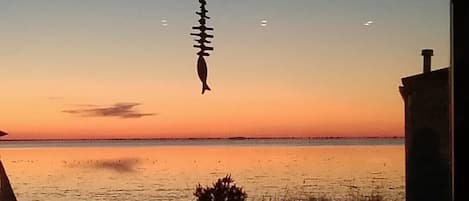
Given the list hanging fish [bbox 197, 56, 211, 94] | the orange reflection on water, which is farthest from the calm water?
hanging fish [bbox 197, 56, 211, 94]

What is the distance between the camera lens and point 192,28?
5.76ft

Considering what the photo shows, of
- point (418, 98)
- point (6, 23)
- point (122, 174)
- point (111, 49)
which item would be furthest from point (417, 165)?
point (122, 174)

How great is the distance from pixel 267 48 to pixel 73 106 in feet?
2.33

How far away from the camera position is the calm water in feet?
6.57

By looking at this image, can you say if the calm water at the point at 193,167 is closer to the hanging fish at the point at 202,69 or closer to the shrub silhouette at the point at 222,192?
the shrub silhouette at the point at 222,192

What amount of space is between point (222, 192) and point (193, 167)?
1.57 ft

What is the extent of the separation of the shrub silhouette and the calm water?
0.06m

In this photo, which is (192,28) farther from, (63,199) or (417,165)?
(63,199)

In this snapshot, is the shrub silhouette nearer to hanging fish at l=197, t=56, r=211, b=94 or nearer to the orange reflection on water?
the orange reflection on water

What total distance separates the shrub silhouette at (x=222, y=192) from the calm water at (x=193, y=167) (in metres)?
0.06

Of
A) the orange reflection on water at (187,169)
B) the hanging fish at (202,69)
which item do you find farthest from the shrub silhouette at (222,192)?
the hanging fish at (202,69)

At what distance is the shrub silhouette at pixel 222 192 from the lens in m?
Answer: 1.88

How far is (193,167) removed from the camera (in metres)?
2.38

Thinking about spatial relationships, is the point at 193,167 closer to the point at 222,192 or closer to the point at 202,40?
the point at 222,192
